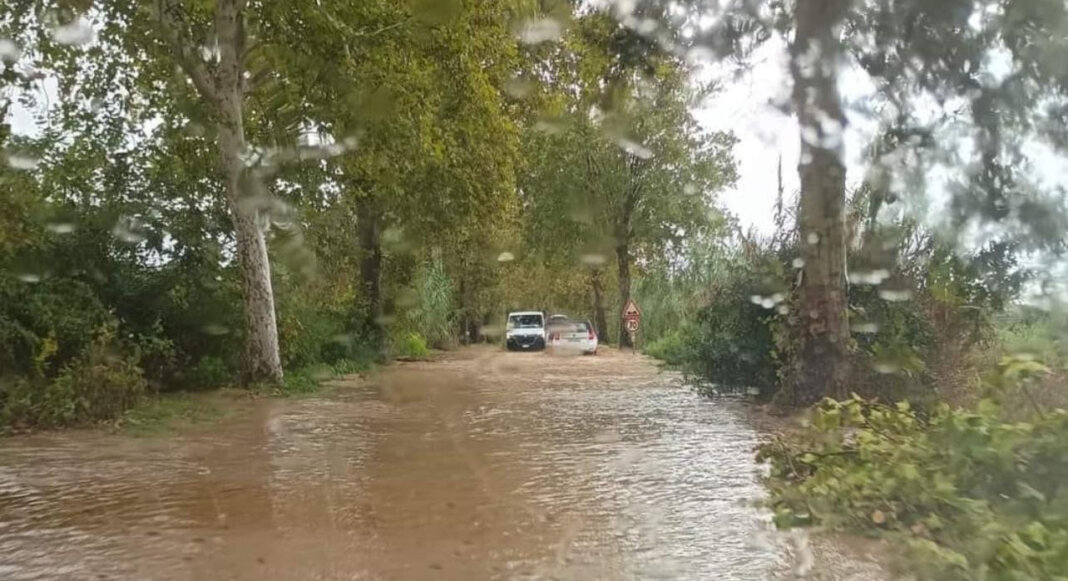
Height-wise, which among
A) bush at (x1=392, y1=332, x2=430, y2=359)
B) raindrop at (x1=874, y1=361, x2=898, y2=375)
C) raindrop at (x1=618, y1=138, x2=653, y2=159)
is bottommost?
raindrop at (x1=874, y1=361, x2=898, y2=375)

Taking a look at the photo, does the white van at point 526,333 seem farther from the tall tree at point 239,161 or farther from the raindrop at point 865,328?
the raindrop at point 865,328

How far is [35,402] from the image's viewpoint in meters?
13.0

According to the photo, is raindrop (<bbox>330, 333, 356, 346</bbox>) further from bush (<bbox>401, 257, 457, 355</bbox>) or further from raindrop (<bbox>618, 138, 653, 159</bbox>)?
raindrop (<bbox>618, 138, 653, 159</bbox>)

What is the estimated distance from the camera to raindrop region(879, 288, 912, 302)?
13.1 meters

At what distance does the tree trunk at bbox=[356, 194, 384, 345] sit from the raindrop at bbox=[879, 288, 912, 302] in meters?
16.0

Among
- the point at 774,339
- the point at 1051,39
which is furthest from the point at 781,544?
the point at 774,339

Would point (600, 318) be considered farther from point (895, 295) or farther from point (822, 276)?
point (822, 276)

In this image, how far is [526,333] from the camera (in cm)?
3981

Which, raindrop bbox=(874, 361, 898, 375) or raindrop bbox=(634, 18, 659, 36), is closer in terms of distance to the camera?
raindrop bbox=(634, 18, 659, 36)

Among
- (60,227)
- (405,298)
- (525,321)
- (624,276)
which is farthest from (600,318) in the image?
(60,227)

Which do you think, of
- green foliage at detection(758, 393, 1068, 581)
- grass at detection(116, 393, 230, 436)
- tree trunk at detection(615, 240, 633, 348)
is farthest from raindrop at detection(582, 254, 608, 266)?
green foliage at detection(758, 393, 1068, 581)

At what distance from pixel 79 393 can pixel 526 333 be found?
27330mm

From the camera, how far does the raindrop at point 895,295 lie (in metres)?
13.1

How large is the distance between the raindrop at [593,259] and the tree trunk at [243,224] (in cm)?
2098
